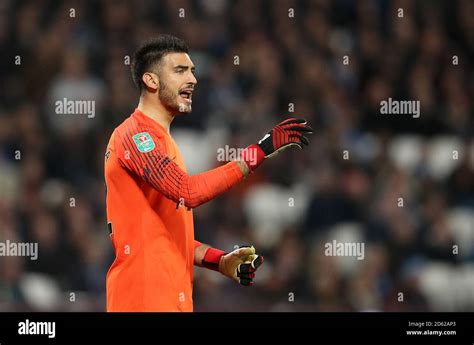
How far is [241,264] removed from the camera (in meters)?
4.55

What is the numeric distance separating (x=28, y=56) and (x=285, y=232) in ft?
9.60

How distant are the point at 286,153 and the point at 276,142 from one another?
12.3 ft

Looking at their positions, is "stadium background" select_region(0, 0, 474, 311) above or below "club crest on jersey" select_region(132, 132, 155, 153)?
above

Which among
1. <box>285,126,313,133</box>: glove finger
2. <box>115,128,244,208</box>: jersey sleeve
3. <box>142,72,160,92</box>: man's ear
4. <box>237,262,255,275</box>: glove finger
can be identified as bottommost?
<box>237,262,255,275</box>: glove finger

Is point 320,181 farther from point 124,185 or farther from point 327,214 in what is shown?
point 124,185

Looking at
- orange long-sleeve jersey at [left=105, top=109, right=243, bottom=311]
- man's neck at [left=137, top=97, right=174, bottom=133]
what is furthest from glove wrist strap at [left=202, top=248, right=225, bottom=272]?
man's neck at [left=137, top=97, right=174, bottom=133]

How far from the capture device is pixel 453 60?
352 inches

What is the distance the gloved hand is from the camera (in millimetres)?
4527

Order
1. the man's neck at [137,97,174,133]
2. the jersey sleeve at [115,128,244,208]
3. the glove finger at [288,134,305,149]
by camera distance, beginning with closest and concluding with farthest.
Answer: the jersey sleeve at [115,128,244,208] < the glove finger at [288,134,305,149] < the man's neck at [137,97,174,133]

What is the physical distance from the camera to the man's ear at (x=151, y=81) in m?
4.51

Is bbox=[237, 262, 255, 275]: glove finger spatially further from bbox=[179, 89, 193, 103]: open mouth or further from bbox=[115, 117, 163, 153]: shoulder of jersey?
bbox=[179, 89, 193, 103]: open mouth

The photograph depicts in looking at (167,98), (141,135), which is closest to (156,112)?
(167,98)
